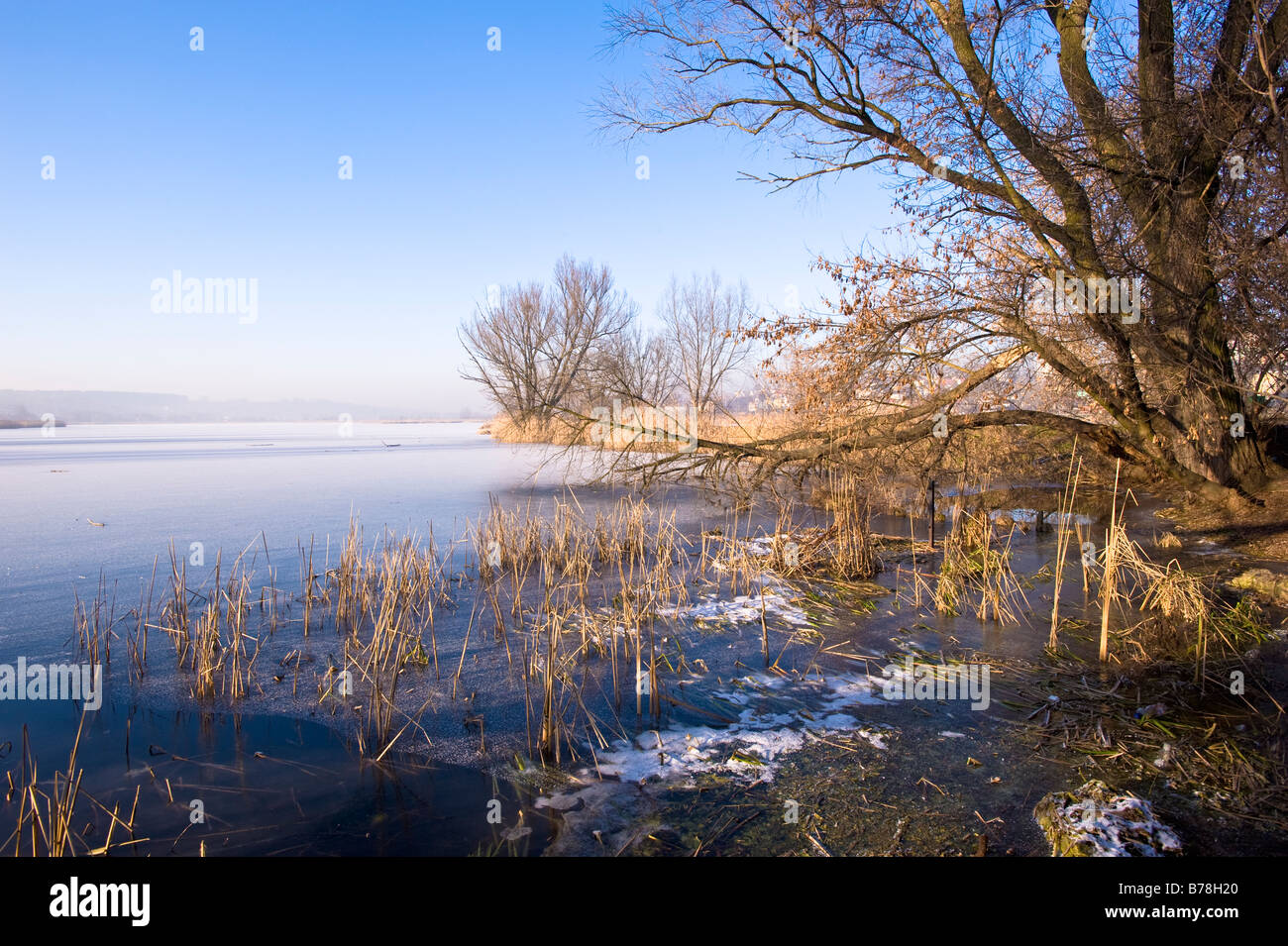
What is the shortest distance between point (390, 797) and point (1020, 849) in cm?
271

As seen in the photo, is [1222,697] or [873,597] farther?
[873,597]

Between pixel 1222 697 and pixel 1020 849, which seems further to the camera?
pixel 1222 697

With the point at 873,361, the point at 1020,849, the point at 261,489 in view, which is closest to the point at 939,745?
the point at 1020,849

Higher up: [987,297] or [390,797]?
[987,297]

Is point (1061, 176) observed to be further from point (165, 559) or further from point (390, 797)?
point (165, 559)
